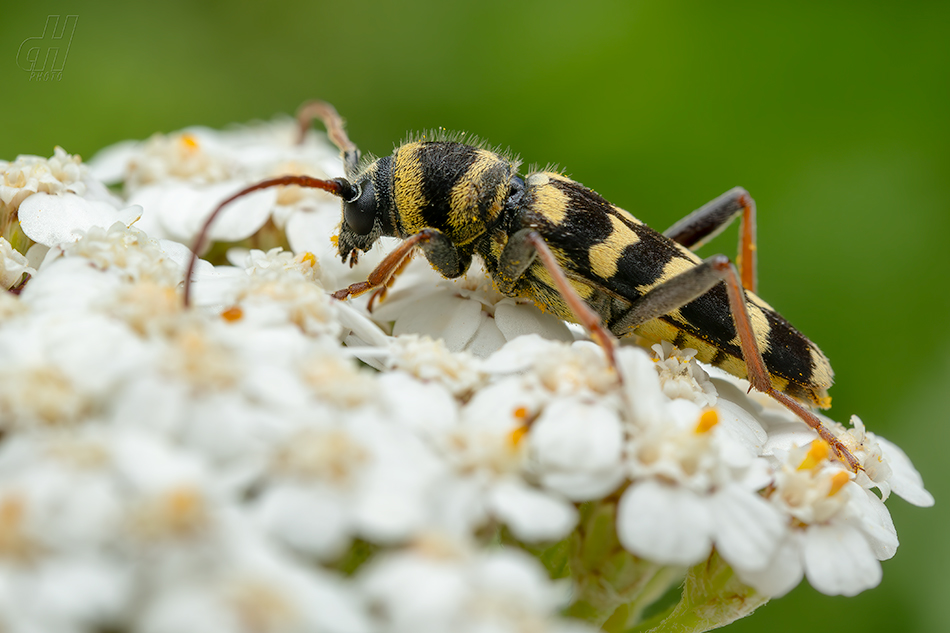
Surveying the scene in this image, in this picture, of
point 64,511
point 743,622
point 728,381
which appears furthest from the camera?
point 743,622

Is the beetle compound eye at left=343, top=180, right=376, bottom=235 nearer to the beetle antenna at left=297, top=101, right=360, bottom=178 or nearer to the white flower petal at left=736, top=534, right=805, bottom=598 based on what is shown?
the beetle antenna at left=297, top=101, right=360, bottom=178

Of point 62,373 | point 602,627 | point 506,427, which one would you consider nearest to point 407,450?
point 506,427

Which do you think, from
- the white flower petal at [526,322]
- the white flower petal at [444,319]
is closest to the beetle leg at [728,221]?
the white flower petal at [526,322]

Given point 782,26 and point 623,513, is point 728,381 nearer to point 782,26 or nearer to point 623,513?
point 623,513

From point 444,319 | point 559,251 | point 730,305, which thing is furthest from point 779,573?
point 559,251

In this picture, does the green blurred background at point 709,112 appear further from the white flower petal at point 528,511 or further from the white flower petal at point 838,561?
the white flower petal at point 528,511

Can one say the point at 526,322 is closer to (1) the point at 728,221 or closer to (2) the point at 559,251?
(2) the point at 559,251

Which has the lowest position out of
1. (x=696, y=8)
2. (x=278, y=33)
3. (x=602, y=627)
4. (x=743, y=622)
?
(x=743, y=622)
